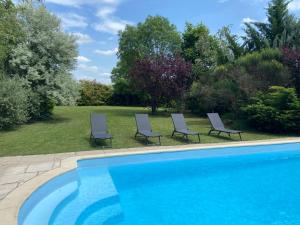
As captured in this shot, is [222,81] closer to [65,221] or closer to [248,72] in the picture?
[248,72]

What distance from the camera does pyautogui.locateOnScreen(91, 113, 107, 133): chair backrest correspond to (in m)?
10.5

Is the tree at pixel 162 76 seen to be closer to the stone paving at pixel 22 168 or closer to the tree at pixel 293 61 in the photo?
the tree at pixel 293 61

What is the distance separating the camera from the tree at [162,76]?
1777 cm

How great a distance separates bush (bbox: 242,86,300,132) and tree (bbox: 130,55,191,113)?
5005 millimetres

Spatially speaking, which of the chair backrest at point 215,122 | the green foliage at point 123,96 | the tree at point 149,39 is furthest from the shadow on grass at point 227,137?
the tree at point 149,39

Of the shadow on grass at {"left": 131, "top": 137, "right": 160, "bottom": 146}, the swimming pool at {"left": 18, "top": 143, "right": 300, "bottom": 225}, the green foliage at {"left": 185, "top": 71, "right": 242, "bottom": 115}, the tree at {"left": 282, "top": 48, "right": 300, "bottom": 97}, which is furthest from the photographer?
the green foliage at {"left": 185, "top": 71, "right": 242, "bottom": 115}

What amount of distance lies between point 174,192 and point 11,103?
882cm

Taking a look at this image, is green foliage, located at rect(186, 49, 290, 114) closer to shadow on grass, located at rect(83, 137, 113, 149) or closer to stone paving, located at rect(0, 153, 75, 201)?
shadow on grass, located at rect(83, 137, 113, 149)

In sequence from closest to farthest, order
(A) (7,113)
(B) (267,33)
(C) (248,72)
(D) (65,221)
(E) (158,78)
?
(D) (65,221) → (A) (7,113) → (C) (248,72) → (E) (158,78) → (B) (267,33)

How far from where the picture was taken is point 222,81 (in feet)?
54.2

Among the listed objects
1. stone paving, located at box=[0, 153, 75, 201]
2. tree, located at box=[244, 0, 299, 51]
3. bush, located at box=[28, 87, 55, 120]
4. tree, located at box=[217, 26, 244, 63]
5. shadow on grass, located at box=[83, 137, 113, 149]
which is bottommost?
stone paving, located at box=[0, 153, 75, 201]

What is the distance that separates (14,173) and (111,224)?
2.71m

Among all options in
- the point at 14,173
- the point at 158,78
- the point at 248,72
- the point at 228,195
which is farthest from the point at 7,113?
the point at 248,72

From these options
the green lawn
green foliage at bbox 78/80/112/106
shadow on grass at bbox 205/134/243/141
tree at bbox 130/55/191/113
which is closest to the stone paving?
the green lawn
